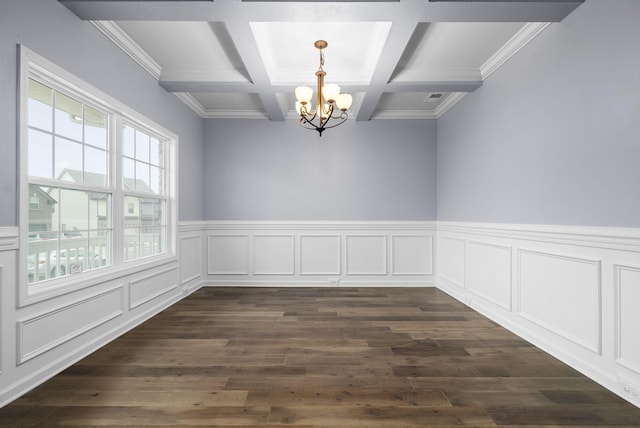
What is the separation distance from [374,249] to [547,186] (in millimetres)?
2635

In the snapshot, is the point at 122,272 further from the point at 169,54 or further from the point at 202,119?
the point at 202,119

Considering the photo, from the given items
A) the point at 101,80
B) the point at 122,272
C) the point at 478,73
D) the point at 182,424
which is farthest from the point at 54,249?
the point at 478,73

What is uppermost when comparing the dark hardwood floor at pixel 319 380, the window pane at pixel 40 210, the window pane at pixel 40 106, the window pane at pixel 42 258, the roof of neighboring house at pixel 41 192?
the window pane at pixel 40 106

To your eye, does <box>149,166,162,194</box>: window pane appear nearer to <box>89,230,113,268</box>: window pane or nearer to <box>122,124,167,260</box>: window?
<box>122,124,167,260</box>: window

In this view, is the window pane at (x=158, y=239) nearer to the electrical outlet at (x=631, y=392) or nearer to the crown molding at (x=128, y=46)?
the crown molding at (x=128, y=46)

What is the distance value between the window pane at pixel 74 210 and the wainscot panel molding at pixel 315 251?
231 centimetres

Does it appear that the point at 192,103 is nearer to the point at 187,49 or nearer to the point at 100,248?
the point at 187,49

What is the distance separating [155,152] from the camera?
3672 mm

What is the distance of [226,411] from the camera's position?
1.73 metres

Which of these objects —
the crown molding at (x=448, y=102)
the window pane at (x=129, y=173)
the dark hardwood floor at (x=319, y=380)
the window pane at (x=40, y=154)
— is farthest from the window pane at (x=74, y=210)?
the crown molding at (x=448, y=102)

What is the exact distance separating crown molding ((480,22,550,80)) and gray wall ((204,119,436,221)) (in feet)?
5.19

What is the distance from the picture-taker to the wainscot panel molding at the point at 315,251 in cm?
481

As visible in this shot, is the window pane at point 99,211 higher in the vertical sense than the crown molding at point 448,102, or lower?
lower

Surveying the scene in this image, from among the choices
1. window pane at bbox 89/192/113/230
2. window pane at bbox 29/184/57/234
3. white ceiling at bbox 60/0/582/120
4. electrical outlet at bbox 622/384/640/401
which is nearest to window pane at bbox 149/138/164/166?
white ceiling at bbox 60/0/582/120
